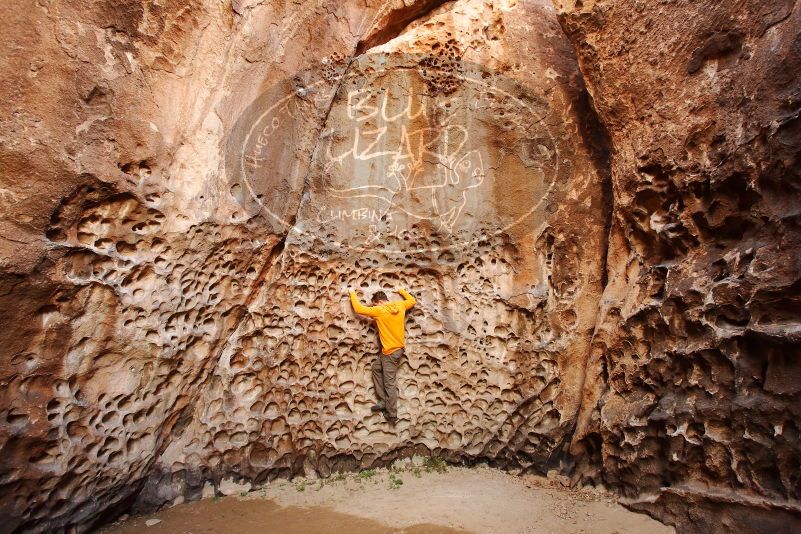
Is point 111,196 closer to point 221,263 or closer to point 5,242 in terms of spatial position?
point 5,242

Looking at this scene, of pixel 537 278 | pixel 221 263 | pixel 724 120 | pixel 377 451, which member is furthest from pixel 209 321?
pixel 724 120

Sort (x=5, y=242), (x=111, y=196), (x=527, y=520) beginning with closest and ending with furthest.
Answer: (x=5, y=242) → (x=111, y=196) → (x=527, y=520)

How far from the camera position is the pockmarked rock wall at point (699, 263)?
253cm

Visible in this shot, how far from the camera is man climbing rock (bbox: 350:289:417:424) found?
404 centimetres

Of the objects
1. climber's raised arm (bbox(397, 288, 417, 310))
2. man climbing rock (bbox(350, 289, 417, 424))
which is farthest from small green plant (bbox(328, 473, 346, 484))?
climber's raised arm (bbox(397, 288, 417, 310))

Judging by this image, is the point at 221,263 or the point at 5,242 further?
the point at 221,263

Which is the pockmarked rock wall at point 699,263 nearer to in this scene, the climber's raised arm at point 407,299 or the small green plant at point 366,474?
the climber's raised arm at point 407,299

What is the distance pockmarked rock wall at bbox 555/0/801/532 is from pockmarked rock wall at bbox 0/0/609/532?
50cm

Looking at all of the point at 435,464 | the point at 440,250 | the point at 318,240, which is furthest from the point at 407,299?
the point at 435,464

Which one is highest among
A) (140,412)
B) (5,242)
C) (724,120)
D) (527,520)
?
(724,120)

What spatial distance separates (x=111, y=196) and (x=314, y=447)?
7.68 feet

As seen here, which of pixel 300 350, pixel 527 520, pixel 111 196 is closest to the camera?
pixel 111 196

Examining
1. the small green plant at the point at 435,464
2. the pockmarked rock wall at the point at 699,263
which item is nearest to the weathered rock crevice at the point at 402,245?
the pockmarked rock wall at the point at 699,263

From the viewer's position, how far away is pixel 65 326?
9.62ft
